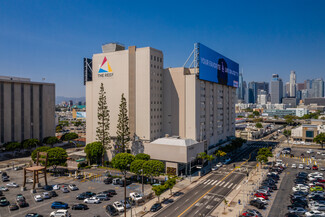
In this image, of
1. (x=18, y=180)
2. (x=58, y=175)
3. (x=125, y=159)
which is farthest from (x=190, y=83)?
(x=18, y=180)

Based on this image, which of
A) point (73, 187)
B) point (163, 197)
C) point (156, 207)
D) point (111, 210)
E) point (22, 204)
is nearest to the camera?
point (111, 210)

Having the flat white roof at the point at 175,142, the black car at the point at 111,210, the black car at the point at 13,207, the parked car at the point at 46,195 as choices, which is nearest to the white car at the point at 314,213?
the black car at the point at 111,210

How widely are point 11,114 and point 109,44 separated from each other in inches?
2215

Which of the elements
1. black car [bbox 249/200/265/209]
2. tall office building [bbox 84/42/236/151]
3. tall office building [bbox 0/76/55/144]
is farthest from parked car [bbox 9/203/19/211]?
tall office building [bbox 0/76/55/144]

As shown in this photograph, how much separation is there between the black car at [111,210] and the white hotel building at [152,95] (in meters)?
32.2

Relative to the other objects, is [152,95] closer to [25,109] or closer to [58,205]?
[58,205]

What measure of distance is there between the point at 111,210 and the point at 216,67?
7726 centimetres

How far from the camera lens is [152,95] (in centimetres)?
8888

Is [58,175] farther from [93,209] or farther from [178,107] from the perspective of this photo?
[178,107]

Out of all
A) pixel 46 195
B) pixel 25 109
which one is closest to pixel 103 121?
pixel 46 195

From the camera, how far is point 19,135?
11269 cm

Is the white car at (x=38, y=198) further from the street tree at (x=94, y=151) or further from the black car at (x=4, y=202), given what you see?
the street tree at (x=94, y=151)

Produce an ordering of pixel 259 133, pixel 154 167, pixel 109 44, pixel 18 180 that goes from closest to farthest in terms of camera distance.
Answer: pixel 154 167
pixel 18 180
pixel 109 44
pixel 259 133

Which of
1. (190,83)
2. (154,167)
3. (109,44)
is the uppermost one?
(109,44)
